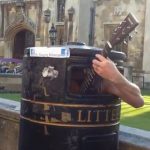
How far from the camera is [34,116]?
2.77 meters

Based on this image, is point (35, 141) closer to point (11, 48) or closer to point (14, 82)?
point (14, 82)

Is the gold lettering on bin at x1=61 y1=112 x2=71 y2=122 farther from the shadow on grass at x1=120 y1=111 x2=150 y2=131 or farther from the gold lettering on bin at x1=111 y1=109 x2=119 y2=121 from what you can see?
the shadow on grass at x1=120 y1=111 x2=150 y2=131

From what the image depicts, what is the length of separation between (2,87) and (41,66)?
1500 centimetres

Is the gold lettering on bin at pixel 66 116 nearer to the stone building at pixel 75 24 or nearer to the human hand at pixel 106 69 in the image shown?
the human hand at pixel 106 69

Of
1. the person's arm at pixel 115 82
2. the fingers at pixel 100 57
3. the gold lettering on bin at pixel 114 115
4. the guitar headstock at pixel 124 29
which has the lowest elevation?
the gold lettering on bin at pixel 114 115

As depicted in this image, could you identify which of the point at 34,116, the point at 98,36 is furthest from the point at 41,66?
the point at 98,36

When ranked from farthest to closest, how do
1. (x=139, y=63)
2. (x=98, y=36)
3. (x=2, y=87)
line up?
(x=98, y=36) < (x=139, y=63) < (x=2, y=87)

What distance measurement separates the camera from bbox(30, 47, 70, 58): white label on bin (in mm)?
2658

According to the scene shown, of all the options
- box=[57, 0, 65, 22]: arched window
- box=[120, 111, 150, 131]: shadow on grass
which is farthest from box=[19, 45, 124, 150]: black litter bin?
box=[57, 0, 65, 22]: arched window

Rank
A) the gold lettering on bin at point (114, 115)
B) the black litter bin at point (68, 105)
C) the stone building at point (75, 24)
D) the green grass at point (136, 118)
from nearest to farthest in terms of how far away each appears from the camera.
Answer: the black litter bin at point (68, 105) → the gold lettering on bin at point (114, 115) → the green grass at point (136, 118) → the stone building at point (75, 24)

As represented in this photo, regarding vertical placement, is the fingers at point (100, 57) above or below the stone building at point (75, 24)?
below

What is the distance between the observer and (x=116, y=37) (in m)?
2.61

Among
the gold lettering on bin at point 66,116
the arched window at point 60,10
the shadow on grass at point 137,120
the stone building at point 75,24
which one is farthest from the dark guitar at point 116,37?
the arched window at point 60,10

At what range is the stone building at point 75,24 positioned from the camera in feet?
79.9
